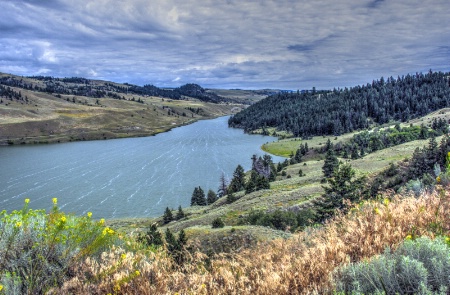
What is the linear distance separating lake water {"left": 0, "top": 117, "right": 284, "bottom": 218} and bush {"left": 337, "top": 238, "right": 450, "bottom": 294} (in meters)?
49.1

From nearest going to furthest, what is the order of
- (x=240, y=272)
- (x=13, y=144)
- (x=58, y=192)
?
1. (x=240, y=272)
2. (x=58, y=192)
3. (x=13, y=144)

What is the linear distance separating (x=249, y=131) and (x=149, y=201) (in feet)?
403

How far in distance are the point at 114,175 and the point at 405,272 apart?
75009mm

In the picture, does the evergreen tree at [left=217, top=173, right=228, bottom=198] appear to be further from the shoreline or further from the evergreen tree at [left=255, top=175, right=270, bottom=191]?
the shoreline

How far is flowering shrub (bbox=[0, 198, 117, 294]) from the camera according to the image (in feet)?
18.2

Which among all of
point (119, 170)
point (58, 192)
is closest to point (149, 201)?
point (58, 192)

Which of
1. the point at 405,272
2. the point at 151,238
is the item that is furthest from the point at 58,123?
the point at 405,272

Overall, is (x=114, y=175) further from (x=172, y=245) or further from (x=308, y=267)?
(x=308, y=267)

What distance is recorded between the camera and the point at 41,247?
5785 millimetres

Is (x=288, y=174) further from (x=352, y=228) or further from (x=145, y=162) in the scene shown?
Result: (x=352, y=228)

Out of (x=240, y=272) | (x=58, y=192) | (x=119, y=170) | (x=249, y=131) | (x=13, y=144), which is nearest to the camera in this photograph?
(x=240, y=272)

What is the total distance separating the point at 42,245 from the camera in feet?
19.7

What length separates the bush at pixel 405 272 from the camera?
3.94 metres

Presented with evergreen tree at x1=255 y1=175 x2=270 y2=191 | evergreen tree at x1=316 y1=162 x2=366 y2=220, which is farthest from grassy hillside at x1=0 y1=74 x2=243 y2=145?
evergreen tree at x1=316 y1=162 x2=366 y2=220
